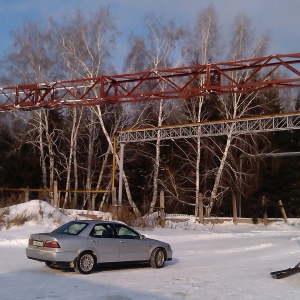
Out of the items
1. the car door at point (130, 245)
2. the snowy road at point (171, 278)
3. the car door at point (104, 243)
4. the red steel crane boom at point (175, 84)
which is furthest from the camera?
the red steel crane boom at point (175, 84)

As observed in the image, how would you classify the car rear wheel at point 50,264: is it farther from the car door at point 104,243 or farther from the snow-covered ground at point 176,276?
the car door at point 104,243

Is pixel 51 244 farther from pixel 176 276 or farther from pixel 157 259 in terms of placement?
pixel 157 259

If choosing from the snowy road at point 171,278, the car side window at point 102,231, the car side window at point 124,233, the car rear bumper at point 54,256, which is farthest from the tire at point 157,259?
the car rear bumper at point 54,256

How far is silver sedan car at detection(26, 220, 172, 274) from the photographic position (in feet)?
45.5

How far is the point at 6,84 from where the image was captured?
43656 mm

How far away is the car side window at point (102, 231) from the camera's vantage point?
14727 mm

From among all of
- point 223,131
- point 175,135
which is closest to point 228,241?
point 223,131

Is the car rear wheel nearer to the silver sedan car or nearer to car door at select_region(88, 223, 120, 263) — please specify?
the silver sedan car

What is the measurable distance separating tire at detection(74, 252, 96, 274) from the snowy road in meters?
0.19

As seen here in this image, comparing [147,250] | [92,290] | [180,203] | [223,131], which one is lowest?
[92,290]

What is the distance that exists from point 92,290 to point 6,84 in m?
34.8

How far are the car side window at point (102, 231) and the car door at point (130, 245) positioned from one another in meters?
0.26

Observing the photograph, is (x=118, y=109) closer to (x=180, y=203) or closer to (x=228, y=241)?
(x=180, y=203)

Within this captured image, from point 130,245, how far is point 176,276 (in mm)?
1897
